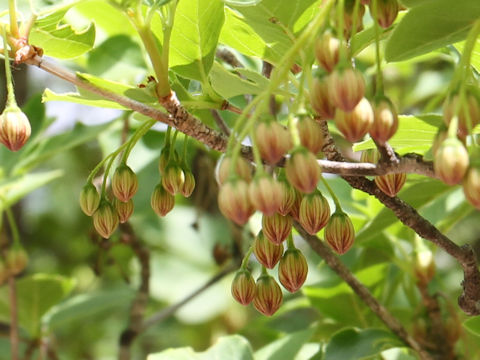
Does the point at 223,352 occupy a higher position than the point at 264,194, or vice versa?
the point at 264,194

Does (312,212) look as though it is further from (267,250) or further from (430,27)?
(430,27)

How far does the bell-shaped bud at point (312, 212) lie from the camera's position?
1.14 m

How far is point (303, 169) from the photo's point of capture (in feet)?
3.09

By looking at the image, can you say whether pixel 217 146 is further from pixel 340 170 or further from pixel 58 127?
pixel 58 127

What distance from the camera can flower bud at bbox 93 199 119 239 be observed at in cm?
137

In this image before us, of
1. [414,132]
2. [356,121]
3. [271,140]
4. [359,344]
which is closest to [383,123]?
[356,121]

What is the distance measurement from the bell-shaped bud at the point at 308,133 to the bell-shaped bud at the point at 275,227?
0.18 meters

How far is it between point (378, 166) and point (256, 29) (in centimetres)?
38

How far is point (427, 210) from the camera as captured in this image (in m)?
2.21

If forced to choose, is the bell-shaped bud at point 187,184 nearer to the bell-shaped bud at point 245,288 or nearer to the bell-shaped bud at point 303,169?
the bell-shaped bud at point 245,288

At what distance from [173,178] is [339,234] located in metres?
0.31

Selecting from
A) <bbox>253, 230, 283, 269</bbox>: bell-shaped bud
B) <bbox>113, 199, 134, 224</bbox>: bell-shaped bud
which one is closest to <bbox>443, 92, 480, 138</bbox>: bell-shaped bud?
<bbox>253, 230, 283, 269</bbox>: bell-shaped bud

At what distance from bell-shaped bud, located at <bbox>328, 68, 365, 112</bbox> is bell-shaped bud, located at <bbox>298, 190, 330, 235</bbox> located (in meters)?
0.23

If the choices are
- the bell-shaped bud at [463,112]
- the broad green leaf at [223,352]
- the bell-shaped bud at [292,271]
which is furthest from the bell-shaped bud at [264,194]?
the broad green leaf at [223,352]
